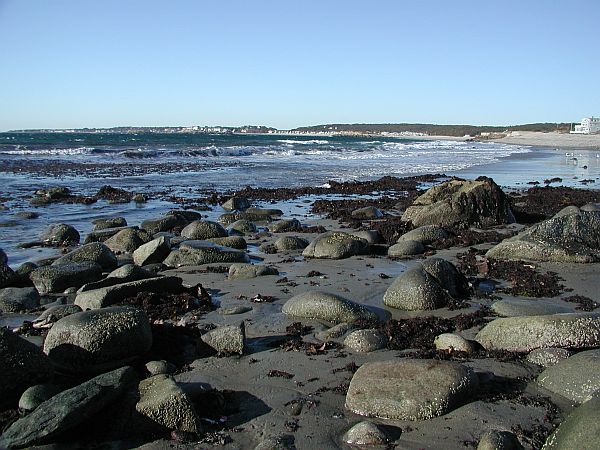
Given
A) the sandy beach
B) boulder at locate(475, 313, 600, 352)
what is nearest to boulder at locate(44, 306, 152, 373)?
the sandy beach

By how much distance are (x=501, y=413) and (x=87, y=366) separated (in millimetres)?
3438

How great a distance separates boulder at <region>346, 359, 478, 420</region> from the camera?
405 centimetres

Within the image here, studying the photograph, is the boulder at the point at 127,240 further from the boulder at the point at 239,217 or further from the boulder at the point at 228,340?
the boulder at the point at 228,340

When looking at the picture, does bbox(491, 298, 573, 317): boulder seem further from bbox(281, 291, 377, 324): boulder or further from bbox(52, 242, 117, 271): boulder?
bbox(52, 242, 117, 271): boulder

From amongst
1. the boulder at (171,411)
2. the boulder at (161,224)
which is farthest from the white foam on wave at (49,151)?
the boulder at (171,411)

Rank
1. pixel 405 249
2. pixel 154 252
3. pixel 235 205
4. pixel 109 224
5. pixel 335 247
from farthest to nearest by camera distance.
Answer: pixel 235 205 < pixel 109 224 < pixel 405 249 < pixel 335 247 < pixel 154 252

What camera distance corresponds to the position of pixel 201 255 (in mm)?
9227

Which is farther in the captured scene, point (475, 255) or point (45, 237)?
point (45, 237)

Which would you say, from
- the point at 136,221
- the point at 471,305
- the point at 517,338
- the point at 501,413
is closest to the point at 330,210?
the point at 136,221

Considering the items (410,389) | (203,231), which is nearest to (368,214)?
(203,231)

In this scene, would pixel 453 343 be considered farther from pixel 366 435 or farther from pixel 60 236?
pixel 60 236

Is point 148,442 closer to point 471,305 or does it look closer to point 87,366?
point 87,366

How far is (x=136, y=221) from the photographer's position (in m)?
14.3

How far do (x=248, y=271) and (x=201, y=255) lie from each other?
4.06 ft
